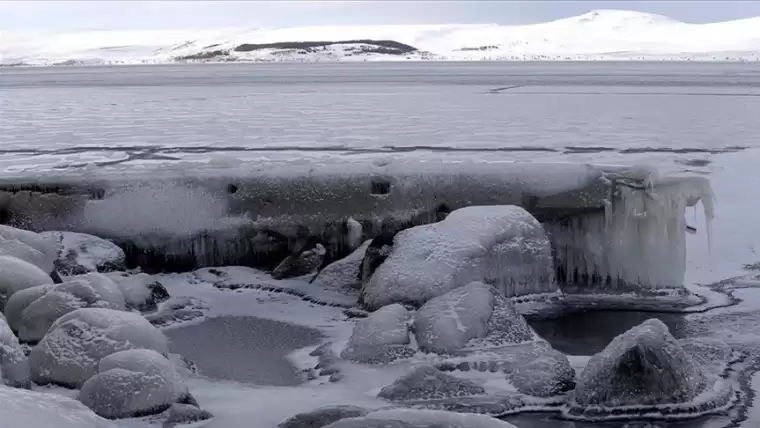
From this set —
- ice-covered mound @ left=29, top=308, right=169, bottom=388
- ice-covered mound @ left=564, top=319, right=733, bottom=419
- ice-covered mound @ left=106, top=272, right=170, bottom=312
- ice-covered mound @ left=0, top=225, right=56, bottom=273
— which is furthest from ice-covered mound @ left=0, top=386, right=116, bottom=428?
ice-covered mound @ left=0, top=225, right=56, bottom=273

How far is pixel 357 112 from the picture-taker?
21.1m

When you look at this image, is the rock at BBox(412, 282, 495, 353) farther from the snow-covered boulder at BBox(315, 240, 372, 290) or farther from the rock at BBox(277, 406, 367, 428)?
the snow-covered boulder at BBox(315, 240, 372, 290)

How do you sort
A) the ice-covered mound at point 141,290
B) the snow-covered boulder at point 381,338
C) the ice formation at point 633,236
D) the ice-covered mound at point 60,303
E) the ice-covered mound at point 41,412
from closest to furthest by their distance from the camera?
the ice-covered mound at point 41,412 < the snow-covered boulder at point 381,338 < the ice-covered mound at point 60,303 < the ice-covered mound at point 141,290 < the ice formation at point 633,236

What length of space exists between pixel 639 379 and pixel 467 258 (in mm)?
2793

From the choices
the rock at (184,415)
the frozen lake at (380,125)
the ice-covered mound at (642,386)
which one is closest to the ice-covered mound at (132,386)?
the rock at (184,415)

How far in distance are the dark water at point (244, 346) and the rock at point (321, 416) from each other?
3.26 ft

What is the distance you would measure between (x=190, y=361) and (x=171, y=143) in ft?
27.8

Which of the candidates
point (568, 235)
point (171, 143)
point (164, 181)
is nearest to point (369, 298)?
→ point (568, 235)

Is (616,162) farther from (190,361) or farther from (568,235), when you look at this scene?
(190,361)

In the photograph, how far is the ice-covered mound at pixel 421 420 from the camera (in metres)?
4.60

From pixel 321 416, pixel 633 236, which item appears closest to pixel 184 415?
pixel 321 416

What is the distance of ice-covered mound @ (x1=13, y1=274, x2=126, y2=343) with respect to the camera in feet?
24.0

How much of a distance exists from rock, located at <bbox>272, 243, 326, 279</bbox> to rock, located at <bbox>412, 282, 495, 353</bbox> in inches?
102

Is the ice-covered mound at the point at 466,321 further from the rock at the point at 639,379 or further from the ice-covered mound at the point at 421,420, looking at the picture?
the ice-covered mound at the point at 421,420
